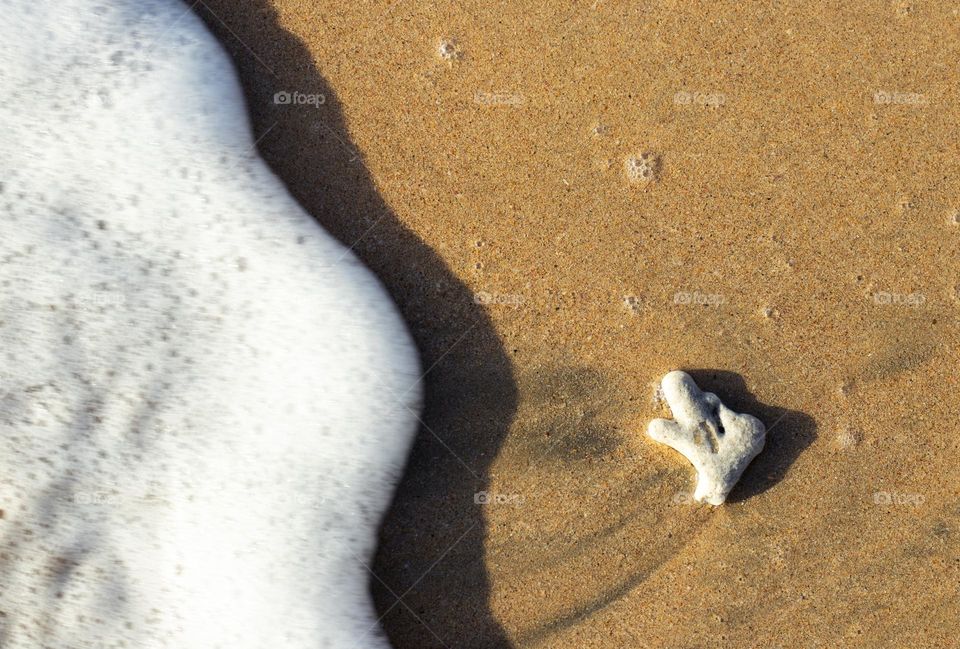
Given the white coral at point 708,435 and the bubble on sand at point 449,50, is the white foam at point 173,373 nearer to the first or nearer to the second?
the bubble on sand at point 449,50

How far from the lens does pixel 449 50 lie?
3004 millimetres

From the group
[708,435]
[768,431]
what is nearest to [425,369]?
[708,435]

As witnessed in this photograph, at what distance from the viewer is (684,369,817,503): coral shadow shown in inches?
116

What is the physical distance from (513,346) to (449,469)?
2.46 feet

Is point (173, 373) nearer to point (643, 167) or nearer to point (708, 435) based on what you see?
point (643, 167)

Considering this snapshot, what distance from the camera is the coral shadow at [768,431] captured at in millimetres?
2959

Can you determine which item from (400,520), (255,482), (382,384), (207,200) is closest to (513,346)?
(382,384)

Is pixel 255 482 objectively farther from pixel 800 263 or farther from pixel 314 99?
pixel 800 263

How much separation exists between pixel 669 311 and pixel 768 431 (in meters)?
0.84

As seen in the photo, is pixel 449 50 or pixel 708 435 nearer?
pixel 708 435

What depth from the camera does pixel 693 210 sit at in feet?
9.70

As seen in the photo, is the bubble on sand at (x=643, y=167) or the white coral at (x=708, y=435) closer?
the white coral at (x=708, y=435)

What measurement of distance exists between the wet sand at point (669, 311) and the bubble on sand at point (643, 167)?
0.02 metres

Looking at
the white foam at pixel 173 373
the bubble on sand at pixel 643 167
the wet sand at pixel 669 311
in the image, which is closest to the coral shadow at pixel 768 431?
the wet sand at pixel 669 311
